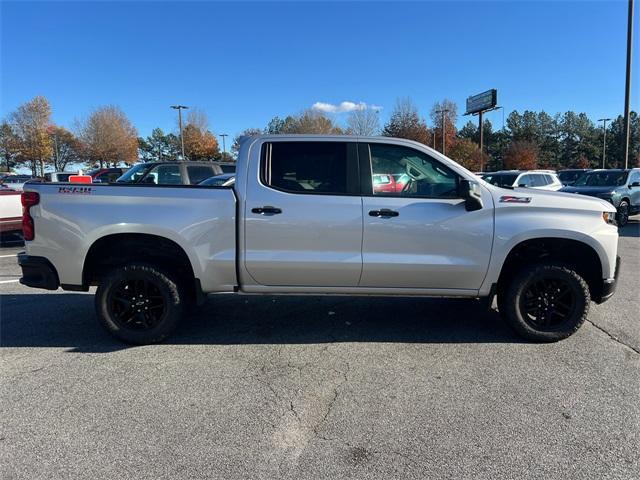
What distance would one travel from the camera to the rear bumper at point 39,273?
14.5 ft

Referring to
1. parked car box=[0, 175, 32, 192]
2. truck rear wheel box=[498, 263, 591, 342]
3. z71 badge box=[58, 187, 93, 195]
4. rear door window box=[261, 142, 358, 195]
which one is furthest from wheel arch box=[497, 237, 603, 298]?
parked car box=[0, 175, 32, 192]

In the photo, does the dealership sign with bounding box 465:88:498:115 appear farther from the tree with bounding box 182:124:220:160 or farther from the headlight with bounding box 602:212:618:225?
the headlight with bounding box 602:212:618:225

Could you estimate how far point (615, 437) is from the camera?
2963 mm

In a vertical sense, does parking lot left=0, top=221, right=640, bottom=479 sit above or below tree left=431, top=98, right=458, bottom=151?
below

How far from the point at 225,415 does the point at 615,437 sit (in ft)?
8.28

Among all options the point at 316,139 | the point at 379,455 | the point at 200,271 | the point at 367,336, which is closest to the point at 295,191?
the point at 316,139

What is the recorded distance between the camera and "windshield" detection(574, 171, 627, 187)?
15.2 m

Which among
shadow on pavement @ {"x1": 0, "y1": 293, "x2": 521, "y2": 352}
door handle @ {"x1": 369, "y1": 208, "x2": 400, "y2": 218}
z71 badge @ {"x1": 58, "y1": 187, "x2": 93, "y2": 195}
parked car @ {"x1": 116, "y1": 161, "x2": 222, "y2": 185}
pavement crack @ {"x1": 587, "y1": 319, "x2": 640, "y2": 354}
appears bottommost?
pavement crack @ {"x1": 587, "y1": 319, "x2": 640, "y2": 354}

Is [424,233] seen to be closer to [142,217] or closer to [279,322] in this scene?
[279,322]

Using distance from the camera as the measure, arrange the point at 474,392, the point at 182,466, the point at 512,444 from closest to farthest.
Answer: the point at 182,466, the point at 512,444, the point at 474,392

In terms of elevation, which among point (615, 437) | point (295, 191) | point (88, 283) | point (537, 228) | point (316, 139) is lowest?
point (615, 437)

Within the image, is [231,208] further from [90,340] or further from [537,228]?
[537,228]

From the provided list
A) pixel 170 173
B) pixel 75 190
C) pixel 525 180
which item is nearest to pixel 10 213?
Result: pixel 170 173

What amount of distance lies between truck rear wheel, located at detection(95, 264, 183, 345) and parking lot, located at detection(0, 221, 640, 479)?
0.16 m
